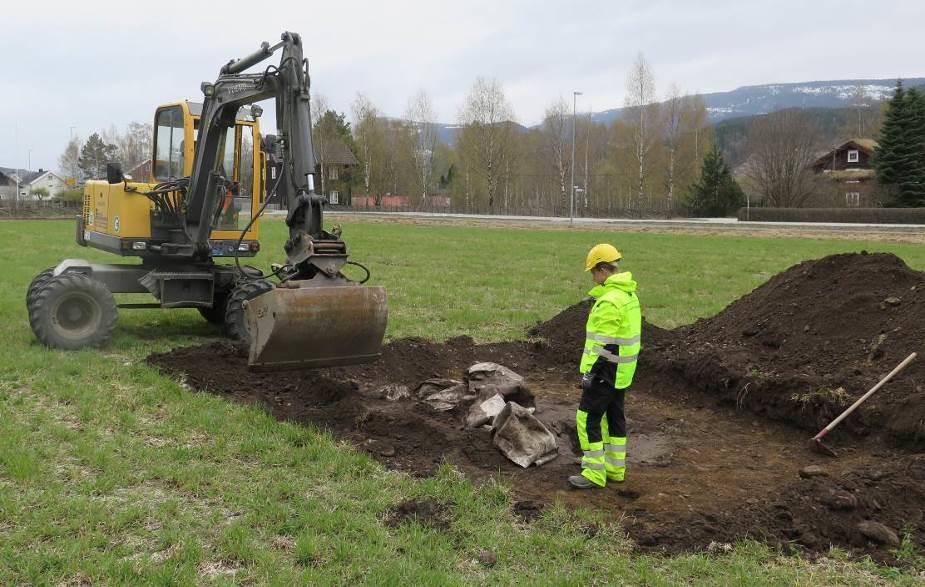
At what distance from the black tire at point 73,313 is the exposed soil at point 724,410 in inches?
44.1

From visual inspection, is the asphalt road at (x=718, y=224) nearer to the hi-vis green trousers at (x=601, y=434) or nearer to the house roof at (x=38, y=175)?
the hi-vis green trousers at (x=601, y=434)

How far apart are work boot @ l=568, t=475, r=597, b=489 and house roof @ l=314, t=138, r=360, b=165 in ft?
232

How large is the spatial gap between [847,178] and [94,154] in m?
87.0

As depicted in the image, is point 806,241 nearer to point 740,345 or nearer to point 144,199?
point 740,345

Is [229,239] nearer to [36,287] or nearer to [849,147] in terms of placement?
[36,287]

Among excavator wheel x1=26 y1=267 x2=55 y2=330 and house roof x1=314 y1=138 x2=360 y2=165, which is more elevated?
house roof x1=314 y1=138 x2=360 y2=165

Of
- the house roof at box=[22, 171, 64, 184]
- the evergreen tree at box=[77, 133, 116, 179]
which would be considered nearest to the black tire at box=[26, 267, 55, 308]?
the evergreen tree at box=[77, 133, 116, 179]

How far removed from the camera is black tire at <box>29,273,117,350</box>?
949 cm

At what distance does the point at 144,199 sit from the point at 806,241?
27727 mm

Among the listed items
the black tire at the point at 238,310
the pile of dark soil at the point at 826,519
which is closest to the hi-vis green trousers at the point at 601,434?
the pile of dark soil at the point at 826,519

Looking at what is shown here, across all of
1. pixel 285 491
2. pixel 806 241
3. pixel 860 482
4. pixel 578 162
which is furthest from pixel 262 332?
pixel 578 162

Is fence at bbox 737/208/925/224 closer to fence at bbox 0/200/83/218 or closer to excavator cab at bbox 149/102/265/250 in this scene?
excavator cab at bbox 149/102/265/250

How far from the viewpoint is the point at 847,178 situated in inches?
2491

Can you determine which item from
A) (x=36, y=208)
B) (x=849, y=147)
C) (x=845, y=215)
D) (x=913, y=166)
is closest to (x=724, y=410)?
(x=845, y=215)
